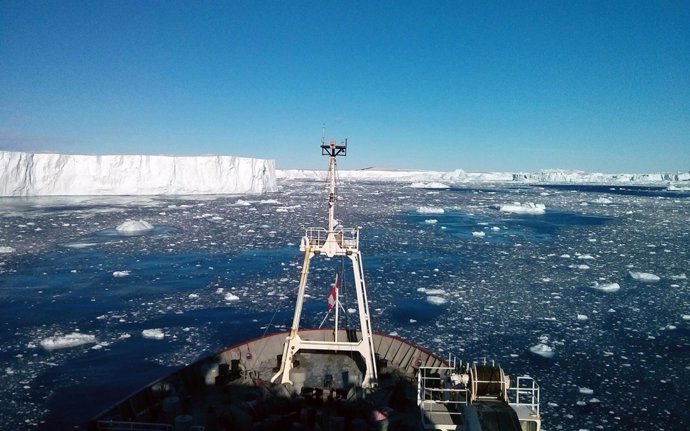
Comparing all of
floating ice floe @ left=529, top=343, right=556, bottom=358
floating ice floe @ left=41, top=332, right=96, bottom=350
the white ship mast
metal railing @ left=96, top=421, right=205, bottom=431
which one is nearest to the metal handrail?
metal railing @ left=96, top=421, right=205, bottom=431

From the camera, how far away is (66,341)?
37.5 ft

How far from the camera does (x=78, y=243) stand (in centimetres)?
2453

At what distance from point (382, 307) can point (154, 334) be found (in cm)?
670

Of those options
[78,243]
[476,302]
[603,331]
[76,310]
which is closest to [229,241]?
[78,243]

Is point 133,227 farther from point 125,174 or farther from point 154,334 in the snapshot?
point 125,174

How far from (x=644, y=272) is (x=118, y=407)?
20066mm

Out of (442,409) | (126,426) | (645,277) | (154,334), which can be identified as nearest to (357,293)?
(442,409)

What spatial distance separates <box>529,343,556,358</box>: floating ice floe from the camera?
36.4 feet

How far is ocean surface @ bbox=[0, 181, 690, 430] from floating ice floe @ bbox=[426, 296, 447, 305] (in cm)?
7

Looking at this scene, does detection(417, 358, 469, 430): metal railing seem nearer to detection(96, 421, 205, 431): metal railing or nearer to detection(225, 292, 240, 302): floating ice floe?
detection(96, 421, 205, 431): metal railing

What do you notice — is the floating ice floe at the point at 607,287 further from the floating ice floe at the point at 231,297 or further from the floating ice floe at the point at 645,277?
the floating ice floe at the point at 231,297

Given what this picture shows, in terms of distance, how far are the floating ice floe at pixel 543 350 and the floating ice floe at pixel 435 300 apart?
3.96 metres

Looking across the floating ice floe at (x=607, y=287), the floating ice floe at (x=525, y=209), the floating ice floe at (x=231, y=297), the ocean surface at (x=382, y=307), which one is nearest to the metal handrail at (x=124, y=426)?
the ocean surface at (x=382, y=307)

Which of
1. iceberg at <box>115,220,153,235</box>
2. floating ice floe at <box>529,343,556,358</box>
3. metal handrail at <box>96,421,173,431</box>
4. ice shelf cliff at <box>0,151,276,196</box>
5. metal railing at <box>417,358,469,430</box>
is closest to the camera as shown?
metal railing at <box>417,358,469,430</box>
